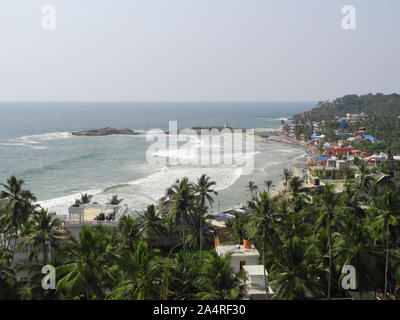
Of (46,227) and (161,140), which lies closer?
(46,227)

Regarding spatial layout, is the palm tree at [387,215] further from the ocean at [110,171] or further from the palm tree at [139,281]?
the ocean at [110,171]

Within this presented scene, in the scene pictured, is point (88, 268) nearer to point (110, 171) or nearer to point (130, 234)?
point (130, 234)

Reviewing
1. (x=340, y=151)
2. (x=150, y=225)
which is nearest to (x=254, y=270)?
(x=150, y=225)

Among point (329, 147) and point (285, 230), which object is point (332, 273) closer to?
point (285, 230)

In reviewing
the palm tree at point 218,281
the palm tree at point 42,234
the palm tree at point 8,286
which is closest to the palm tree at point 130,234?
the palm tree at point 42,234

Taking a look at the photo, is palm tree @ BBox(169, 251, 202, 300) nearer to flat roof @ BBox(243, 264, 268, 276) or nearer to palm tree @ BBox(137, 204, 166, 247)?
flat roof @ BBox(243, 264, 268, 276)

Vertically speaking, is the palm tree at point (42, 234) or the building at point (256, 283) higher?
the palm tree at point (42, 234)

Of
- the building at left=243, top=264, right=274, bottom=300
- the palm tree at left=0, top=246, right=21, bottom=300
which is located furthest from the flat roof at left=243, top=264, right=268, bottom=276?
the palm tree at left=0, top=246, right=21, bottom=300
